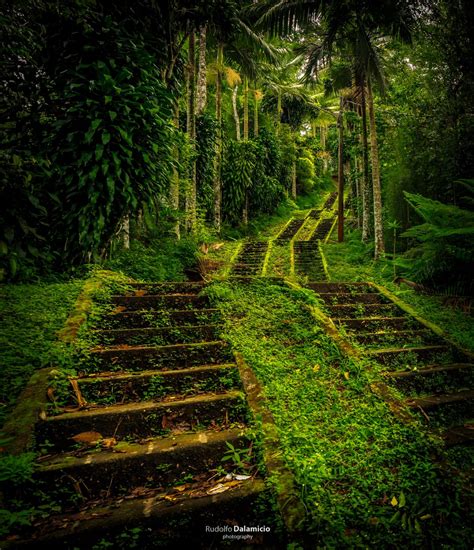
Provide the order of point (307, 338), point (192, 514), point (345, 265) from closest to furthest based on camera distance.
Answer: point (192, 514) < point (307, 338) < point (345, 265)

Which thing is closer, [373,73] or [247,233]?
[373,73]

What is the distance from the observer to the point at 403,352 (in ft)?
13.2

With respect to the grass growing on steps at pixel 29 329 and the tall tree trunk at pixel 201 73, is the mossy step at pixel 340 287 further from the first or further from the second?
the tall tree trunk at pixel 201 73

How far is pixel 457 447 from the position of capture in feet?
8.71

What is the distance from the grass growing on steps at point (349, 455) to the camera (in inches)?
74.6

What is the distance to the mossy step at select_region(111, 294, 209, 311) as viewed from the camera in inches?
172

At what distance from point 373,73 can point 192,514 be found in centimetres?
1131

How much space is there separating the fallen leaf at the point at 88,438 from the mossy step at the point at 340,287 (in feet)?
14.7

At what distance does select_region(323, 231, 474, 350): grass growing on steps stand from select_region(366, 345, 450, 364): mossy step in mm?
376

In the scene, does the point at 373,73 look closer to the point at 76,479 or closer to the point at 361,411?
the point at 361,411

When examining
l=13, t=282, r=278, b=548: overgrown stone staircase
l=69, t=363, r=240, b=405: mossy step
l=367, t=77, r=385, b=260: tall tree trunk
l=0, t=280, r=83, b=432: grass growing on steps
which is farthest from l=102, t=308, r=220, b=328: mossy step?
l=367, t=77, r=385, b=260: tall tree trunk

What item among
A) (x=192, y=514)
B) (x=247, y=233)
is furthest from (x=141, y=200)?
(x=247, y=233)

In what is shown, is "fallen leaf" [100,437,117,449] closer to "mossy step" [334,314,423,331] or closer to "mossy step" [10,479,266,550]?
"mossy step" [10,479,266,550]

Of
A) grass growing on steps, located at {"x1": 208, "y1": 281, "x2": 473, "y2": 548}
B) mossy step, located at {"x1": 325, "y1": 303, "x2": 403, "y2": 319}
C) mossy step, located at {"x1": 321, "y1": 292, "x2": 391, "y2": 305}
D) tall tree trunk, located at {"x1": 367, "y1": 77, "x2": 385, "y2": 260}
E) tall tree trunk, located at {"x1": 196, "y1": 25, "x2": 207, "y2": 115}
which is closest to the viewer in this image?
grass growing on steps, located at {"x1": 208, "y1": 281, "x2": 473, "y2": 548}
